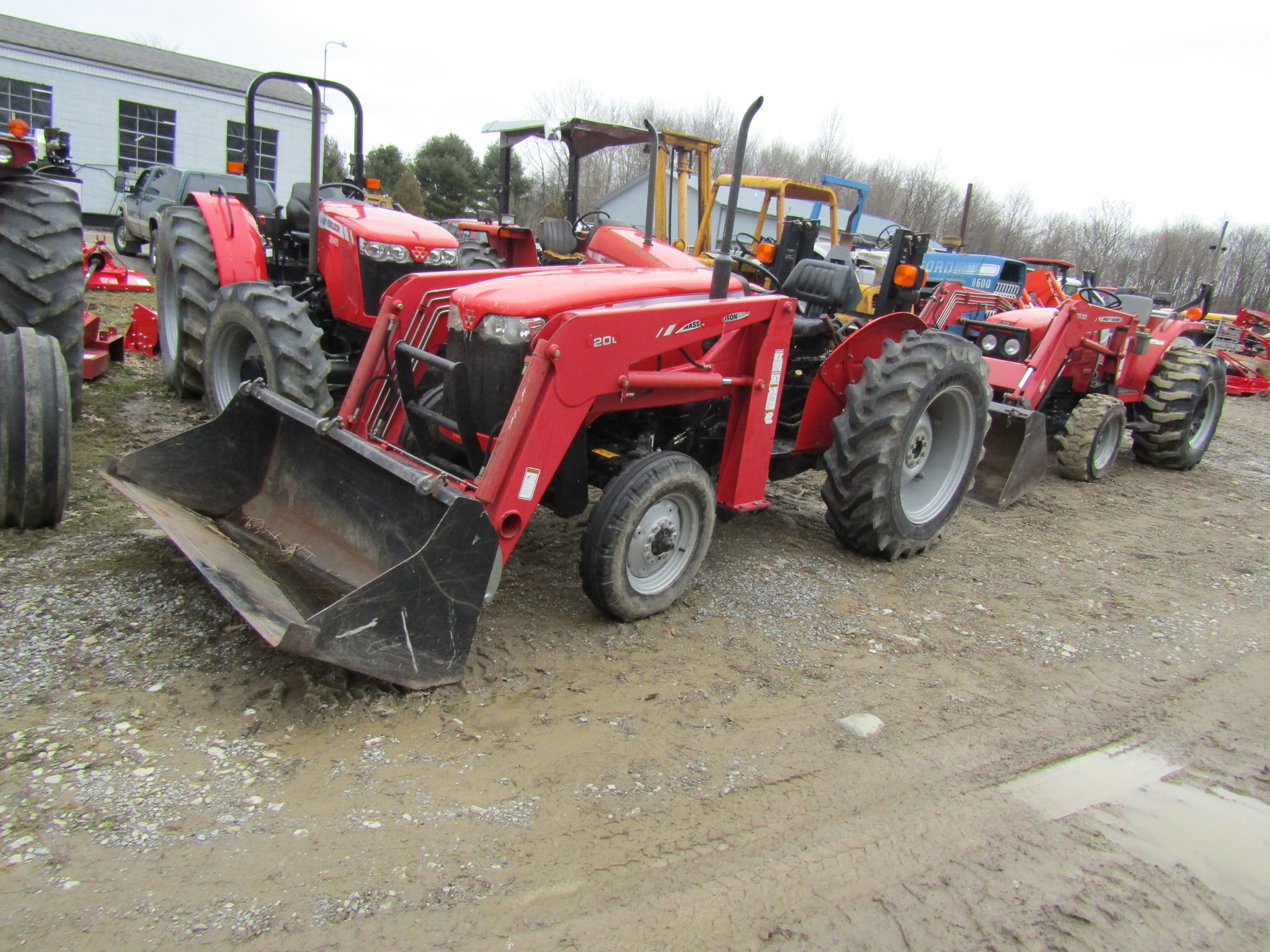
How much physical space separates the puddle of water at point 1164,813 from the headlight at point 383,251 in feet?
15.4

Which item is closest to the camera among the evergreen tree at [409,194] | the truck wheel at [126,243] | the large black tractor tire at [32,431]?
the large black tractor tire at [32,431]

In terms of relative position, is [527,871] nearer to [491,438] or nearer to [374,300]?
[491,438]

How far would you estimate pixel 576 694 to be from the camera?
3178mm

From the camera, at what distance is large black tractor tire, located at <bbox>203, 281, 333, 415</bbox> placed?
4812 millimetres

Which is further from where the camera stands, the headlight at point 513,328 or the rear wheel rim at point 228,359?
the rear wheel rim at point 228,359

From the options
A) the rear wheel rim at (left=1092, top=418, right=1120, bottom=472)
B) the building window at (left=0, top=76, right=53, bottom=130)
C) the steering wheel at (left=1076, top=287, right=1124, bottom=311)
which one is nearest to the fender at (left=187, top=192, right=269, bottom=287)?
the rear wheel rim at (left=1092, top=418, right=1120, bottom=472)

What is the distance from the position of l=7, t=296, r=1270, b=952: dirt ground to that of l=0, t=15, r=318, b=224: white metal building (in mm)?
20910

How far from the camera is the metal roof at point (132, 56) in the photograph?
21703mm

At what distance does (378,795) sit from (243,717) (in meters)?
0.60

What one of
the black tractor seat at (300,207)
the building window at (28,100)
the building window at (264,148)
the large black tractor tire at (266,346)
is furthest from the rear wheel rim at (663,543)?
the building window at (28,100)

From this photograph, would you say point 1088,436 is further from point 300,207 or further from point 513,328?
point 300,207

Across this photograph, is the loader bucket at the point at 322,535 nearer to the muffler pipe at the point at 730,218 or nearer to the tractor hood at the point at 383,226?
the muffler pipe at the point at 730,218

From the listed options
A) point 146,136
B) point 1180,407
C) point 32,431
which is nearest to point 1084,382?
point 1180,407

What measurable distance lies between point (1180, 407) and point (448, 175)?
2403 cm
